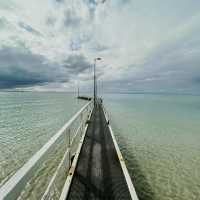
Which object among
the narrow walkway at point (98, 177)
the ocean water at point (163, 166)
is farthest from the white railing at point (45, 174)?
the ocean water at point (163, 166)

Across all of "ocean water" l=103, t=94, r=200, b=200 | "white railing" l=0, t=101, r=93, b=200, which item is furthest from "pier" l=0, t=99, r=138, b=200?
"ocean water" l=103, t=94, r=200, b=200

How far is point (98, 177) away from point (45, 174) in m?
2.72

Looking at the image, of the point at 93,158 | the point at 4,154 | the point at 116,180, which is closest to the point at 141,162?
the point at 93,158

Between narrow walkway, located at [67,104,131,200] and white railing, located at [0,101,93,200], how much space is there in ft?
1.49

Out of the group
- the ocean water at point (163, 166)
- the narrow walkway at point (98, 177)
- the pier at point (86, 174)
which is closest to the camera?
the pier at point (86, 174)

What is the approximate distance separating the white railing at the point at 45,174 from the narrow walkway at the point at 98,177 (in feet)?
1.49

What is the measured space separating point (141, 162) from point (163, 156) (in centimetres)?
145

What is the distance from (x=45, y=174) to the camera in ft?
16.7

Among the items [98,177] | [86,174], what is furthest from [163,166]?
[86,174]

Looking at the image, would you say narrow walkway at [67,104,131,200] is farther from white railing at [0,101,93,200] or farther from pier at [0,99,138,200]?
white railing at [0,101,93,200]

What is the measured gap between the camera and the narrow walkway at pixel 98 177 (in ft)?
9.20

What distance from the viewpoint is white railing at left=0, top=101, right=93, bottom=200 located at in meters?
0.95

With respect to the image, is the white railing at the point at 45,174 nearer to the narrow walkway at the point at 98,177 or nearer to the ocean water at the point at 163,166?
the narrow walkway at the point at 98,177

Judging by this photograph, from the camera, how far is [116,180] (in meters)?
3.28
